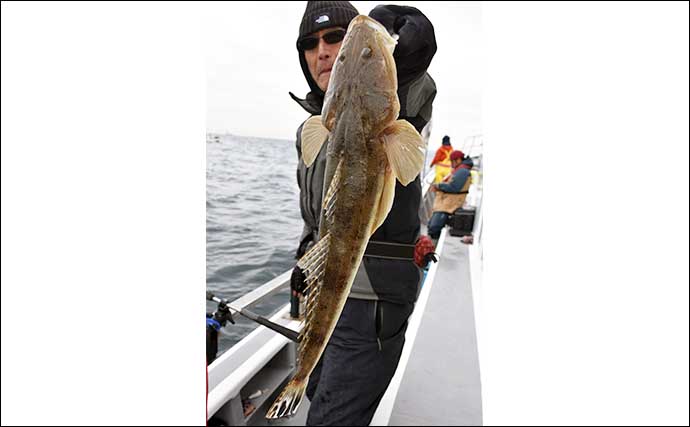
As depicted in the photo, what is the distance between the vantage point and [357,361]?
2.38ft

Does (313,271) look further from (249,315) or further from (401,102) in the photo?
(249,315)

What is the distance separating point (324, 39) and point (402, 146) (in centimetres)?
16

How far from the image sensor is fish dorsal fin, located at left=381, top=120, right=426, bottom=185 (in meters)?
0.38

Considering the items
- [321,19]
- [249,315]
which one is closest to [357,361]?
[249,315]

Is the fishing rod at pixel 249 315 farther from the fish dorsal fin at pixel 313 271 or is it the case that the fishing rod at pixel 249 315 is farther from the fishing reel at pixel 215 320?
the fish dorsal fin at pixel 313 271

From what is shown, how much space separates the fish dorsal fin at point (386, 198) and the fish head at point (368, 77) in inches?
1.6

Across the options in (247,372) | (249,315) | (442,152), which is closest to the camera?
(249,315)

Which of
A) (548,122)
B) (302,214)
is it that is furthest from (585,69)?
(302,214)

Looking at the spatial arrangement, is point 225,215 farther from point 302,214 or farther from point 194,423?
point 194,423

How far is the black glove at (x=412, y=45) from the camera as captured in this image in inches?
16.9

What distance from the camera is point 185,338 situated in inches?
21.0

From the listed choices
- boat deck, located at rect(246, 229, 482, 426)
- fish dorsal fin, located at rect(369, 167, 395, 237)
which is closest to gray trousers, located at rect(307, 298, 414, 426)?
fish dorsal fin, located at rect(369, 167, 395, 237)

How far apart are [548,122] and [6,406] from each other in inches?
42.5

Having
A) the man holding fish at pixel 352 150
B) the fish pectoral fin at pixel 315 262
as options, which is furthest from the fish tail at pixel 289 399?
the fish pectoral fin at pixel 315 262
